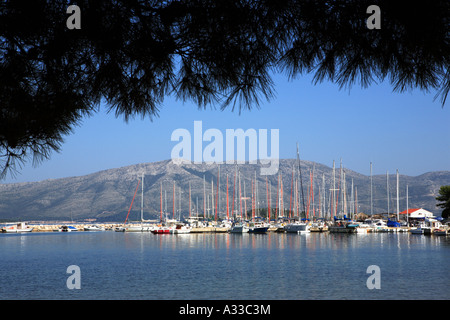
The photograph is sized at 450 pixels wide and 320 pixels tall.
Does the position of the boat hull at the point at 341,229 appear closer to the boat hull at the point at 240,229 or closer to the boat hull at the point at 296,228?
the boat hull at the point at 296,228

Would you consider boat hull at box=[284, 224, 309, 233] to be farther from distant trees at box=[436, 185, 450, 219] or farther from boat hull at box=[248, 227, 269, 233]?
distant trees at box=[436, 185, 450, 219]

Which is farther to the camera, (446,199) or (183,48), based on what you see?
(446,199)

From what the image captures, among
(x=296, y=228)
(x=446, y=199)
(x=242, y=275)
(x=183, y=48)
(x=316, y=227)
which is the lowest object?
(x=242, y=275)

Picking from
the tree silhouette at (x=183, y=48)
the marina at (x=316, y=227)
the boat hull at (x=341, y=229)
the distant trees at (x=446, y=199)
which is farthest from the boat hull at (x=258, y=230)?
the tree silhouette at (x=183, y=48)

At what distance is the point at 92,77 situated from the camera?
460 cm

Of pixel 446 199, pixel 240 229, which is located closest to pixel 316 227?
pixel 240 229

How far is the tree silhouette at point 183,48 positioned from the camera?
385 centimetres

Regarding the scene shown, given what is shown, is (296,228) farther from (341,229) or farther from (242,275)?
(242,275)

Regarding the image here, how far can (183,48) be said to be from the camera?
4.47 metres

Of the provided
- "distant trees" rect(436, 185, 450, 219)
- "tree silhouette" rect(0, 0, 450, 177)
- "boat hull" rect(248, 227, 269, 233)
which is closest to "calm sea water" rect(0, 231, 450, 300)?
"distant trees" rect(436, 185, 450, 219)

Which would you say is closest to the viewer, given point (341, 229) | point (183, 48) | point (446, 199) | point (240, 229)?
point (183, 48)

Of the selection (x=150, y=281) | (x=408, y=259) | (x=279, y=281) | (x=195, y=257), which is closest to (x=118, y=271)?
(x=150, y=281)

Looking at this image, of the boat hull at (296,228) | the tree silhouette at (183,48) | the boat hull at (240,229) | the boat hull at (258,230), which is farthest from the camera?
the boat hull at (240,229)
